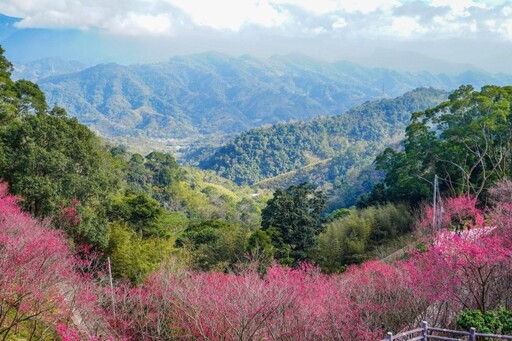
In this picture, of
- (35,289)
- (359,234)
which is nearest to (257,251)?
(359,234)

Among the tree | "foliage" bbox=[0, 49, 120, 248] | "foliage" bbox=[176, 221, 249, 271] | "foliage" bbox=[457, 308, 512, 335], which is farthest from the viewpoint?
the tree

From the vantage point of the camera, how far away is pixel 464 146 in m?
22.0

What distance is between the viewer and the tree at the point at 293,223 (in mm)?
22547

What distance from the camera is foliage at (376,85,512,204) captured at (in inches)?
834

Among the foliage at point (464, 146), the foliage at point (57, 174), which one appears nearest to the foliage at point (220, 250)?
the foliage at point (57, 174)

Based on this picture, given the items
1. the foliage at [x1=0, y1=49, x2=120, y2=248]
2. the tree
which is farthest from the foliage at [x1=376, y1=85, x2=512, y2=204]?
the foliage at [x1=0, y1=49, x2=120, y2=248]

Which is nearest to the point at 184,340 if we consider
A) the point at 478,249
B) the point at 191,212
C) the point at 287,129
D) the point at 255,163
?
Result: the point at 478,249

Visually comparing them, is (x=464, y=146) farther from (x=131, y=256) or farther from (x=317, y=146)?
(x=317, y=146)

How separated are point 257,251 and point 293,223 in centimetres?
535

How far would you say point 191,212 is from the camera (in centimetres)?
5144

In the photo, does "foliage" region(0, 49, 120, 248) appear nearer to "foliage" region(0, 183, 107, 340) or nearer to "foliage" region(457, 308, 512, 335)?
"foliage" region(0, 183, 107, 340)

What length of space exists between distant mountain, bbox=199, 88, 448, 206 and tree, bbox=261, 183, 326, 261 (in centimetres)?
7109

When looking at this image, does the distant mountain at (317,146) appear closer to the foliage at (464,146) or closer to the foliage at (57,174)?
the foliage at (464,146)

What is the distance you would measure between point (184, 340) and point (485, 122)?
57.0 ft
